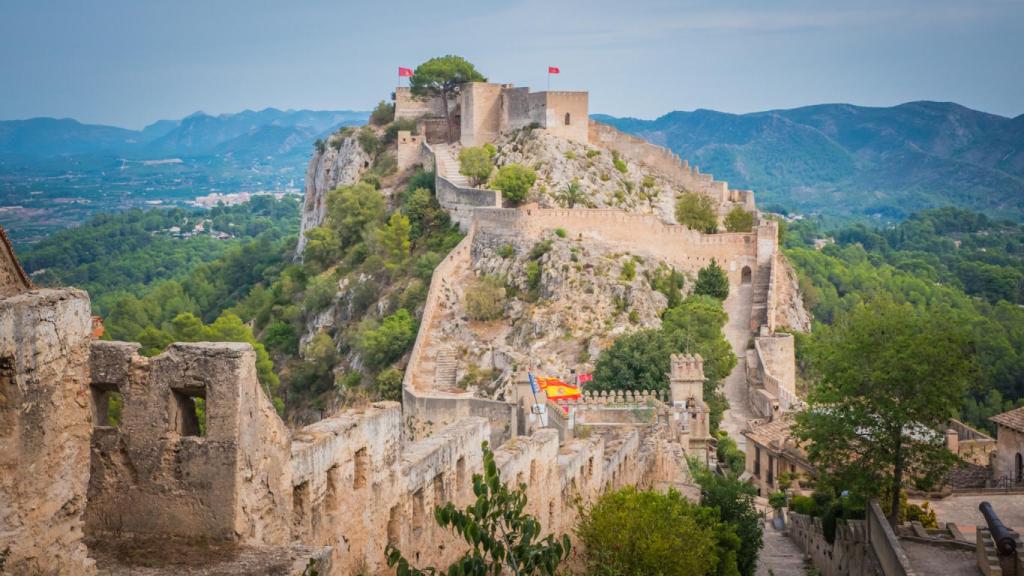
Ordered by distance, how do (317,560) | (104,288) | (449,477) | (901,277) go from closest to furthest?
(317,560)
(449,477)
(104,288)
(901,277)

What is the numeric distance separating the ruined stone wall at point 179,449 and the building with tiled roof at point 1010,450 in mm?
23637

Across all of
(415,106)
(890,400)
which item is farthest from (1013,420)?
(415,106)

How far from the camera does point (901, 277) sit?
119 metres

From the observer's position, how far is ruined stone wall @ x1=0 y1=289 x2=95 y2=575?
28.8 feet

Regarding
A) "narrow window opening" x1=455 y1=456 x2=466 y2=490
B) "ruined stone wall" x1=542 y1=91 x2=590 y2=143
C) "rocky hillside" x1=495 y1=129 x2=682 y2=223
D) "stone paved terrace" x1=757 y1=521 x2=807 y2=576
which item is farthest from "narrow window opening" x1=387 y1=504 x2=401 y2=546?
"ruined stone wall" x1=542 y1=91 x2=590 y2=143

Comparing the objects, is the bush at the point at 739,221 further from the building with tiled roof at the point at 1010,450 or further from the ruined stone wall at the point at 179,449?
the ruined stone wall at the point at 179,449

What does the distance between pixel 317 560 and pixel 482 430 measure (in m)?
8.15

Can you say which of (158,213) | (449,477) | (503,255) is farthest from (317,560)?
(158,213)

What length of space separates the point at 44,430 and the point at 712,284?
48770mm

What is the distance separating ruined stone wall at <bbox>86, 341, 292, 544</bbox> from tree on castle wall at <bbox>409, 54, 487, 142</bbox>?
67837 millimetres

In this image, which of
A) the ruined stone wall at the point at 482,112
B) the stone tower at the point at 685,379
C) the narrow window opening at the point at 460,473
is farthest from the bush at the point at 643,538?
the ruined stone wall at the point at 482,112

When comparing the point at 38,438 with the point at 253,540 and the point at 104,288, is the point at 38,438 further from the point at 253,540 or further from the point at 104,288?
the point at 104,288

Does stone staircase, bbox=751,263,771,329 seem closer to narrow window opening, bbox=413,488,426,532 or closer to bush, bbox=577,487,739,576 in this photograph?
bush, bbox=577,487,739,576

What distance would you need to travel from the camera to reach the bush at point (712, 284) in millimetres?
56188
